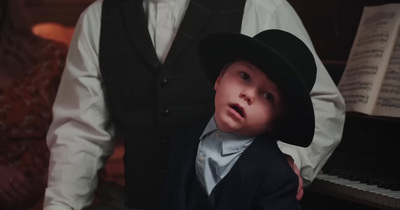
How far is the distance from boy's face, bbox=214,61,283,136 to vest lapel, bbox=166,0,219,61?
0.41 m

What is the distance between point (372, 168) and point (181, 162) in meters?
0.89

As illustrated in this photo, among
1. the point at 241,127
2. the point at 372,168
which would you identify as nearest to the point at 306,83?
the point at 241,127

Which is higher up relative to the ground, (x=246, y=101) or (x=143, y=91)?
(x=246, y=101)

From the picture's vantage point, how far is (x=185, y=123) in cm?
143

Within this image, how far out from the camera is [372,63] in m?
1.73

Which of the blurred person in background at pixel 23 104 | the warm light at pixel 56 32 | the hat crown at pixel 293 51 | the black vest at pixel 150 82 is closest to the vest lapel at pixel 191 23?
the black vest at pixel 150 82

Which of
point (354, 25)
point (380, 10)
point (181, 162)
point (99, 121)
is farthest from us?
point (354, 25)

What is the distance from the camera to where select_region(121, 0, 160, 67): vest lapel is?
1.44 metres

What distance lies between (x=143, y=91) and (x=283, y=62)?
557 millimetres

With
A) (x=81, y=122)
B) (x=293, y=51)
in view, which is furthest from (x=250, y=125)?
(x=81, y=122)

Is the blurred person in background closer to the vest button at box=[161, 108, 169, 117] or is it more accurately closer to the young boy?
the vest button at box=[161, 108, 169, 117]

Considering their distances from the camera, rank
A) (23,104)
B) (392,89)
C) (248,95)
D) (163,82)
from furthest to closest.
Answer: (23,104) → (392,89) → (163,82) → (248,95)

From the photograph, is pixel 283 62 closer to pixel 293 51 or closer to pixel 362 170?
pixel 293 51

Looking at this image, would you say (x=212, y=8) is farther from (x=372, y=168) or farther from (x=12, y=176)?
(x=12, y=176)
